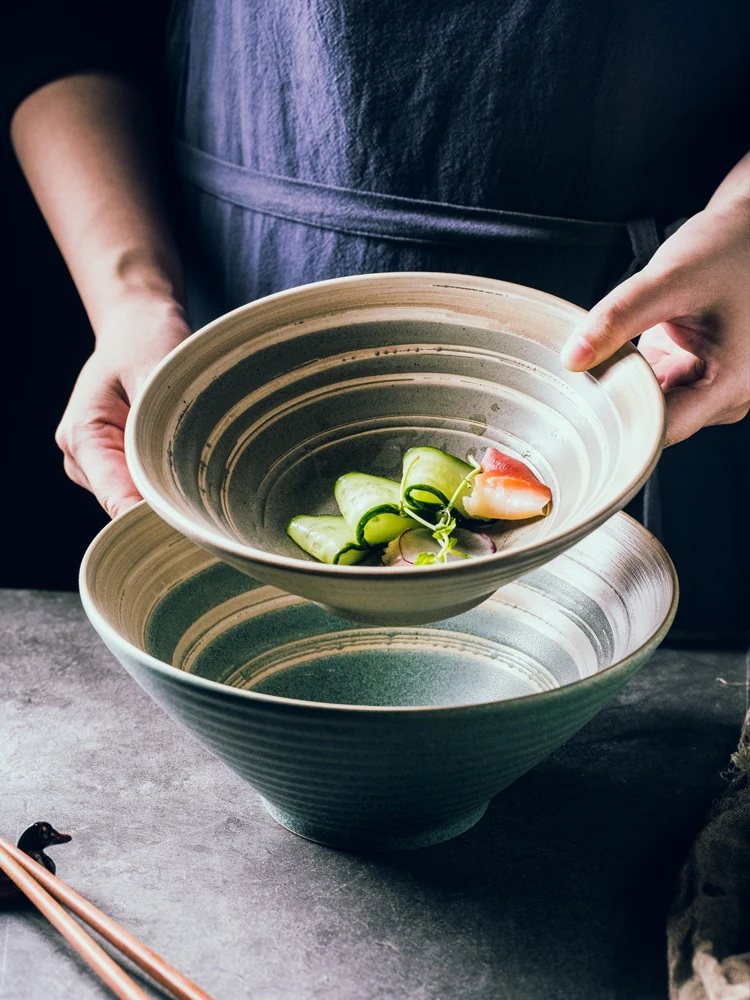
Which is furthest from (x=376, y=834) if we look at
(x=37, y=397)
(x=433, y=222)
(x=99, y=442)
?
(x=37, y=397)

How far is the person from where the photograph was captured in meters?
1.02

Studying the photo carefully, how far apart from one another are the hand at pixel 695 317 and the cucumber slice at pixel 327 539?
23 cm

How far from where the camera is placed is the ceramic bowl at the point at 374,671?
2.33 ft

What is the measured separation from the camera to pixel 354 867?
2.77 ft

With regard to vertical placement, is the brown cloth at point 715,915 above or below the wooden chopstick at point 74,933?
above

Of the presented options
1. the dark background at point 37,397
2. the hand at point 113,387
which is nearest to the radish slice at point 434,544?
the hand at point 113,387

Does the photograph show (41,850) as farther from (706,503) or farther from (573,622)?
(706,503)

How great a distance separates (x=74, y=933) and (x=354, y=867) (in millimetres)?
222

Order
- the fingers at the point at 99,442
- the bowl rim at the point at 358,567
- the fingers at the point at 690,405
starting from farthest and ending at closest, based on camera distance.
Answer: the fingers at the point at 99,442, the fingers at the point at 690,405, the bowl rim at the point at 358,567

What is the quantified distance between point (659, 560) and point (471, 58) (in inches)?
21.0

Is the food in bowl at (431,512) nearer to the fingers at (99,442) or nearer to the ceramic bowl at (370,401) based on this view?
the ceramic bowl at (370,401)

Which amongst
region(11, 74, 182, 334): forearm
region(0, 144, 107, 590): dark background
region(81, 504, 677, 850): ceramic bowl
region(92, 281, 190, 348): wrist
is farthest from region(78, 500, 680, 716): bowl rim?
region(0, 144, 107, 590): dark background

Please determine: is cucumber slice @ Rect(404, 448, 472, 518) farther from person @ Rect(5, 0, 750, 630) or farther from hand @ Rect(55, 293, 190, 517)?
hand @ Rect(55, 293, 190, 517)

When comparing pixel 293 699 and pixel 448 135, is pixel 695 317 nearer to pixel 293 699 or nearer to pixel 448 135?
pixel 448 135
